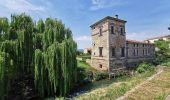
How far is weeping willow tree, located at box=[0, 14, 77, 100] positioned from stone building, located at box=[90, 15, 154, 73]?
1322 cm

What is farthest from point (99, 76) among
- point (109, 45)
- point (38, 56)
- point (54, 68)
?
point (38, 56)

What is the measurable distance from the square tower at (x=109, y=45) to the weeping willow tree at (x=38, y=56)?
13130 mm

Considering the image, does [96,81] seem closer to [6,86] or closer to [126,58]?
[126,58]

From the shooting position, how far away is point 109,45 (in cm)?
3016

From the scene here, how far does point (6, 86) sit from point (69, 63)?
5276 mm

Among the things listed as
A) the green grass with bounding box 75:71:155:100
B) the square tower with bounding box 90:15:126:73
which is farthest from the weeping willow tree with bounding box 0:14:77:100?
the square tower with bounding box 90:15:126:73

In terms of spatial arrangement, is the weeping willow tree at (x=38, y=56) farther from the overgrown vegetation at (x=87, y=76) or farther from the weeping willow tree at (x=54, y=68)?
the overgrown vegetation at (x=87, y=76)

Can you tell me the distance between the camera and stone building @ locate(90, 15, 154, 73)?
98.9ft

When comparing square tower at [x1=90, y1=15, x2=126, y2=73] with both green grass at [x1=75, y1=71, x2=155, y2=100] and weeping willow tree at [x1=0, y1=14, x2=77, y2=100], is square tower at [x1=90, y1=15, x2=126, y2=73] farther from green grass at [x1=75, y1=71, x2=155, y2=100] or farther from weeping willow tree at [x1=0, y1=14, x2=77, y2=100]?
weeping willow tree at [x1=0, y1=14, x2=77, y2=100]

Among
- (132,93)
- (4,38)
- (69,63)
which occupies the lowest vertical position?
(132,93)

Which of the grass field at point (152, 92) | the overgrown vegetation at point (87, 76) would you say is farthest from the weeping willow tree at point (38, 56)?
the grass field at point (152, 92)

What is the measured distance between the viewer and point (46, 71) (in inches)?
640

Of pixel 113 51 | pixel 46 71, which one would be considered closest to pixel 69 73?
pixel 46 71

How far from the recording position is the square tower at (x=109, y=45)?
30125 millimetres
